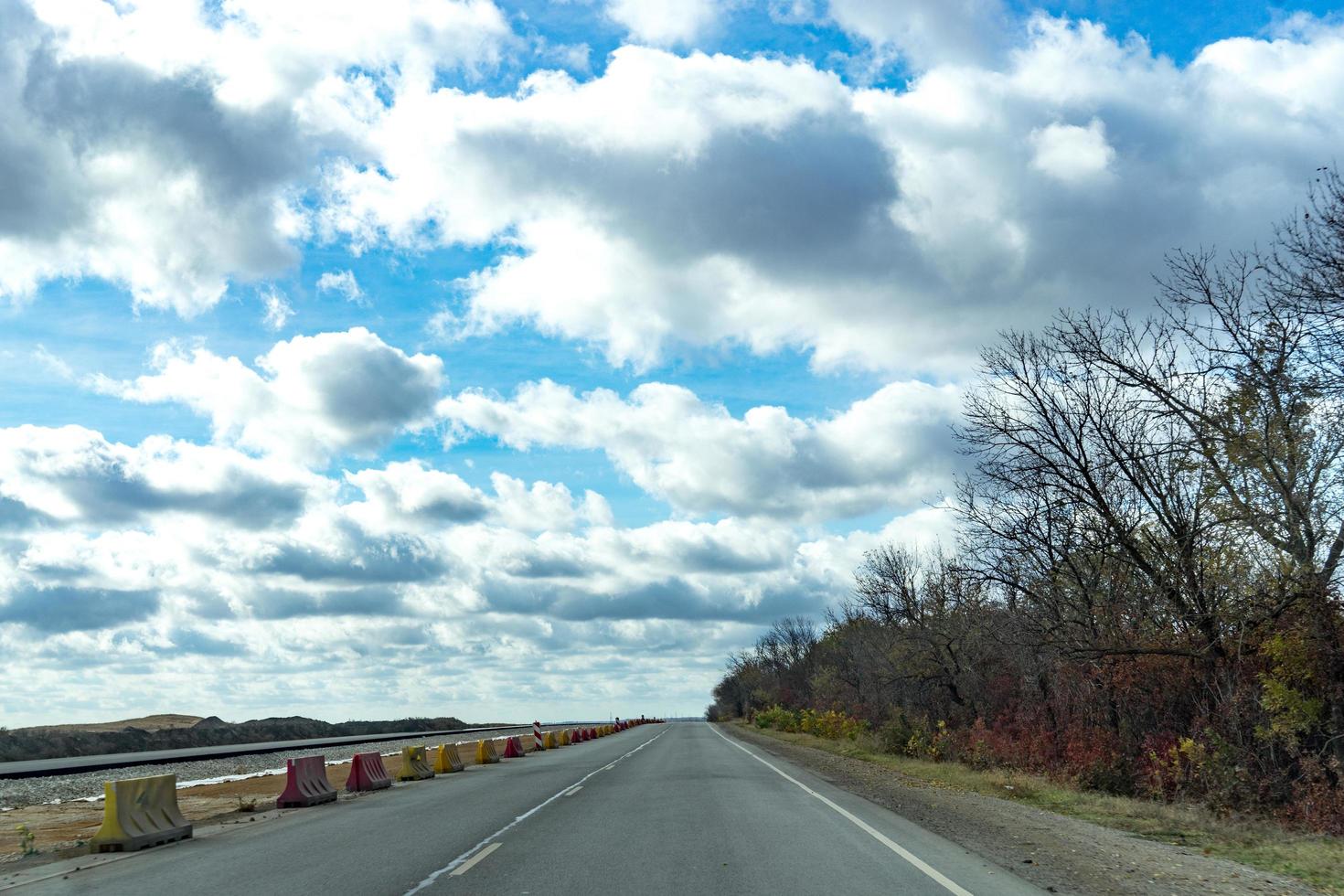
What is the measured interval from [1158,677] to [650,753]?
22506mm

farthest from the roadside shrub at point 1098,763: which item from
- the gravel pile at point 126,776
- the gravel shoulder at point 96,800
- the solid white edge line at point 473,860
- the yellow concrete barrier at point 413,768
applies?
the gravel pile at point 126,776

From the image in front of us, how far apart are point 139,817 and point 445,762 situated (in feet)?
57.1

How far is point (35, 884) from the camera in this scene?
1094 centimetres

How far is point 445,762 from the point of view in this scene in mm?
31141

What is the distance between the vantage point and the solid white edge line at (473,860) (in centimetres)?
1032

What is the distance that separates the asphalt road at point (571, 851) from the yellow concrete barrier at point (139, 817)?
44 centimetres

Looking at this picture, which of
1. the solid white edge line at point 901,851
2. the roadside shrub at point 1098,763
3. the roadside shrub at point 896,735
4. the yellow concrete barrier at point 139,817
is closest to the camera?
the solid white edge line at point 901,851

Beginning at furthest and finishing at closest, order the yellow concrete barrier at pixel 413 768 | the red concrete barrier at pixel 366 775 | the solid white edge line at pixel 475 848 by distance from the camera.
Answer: the yellow concrete barrier at pixel 413 768 < the red concrete barrier at pixel 366 775 < the solid white edge line at pixel 475 848

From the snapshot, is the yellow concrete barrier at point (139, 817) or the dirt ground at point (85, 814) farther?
the dirt ground at point (85, 814)

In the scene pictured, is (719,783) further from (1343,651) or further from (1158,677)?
(1343,651)

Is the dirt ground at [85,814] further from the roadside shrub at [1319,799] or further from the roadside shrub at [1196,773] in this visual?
the roadside shrub at [1319,799]

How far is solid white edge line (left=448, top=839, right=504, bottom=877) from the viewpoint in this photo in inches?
406

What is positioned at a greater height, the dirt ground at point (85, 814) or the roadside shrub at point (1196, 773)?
the dirt ground at point (85, 814)

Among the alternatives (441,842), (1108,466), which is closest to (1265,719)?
(1108,466)
